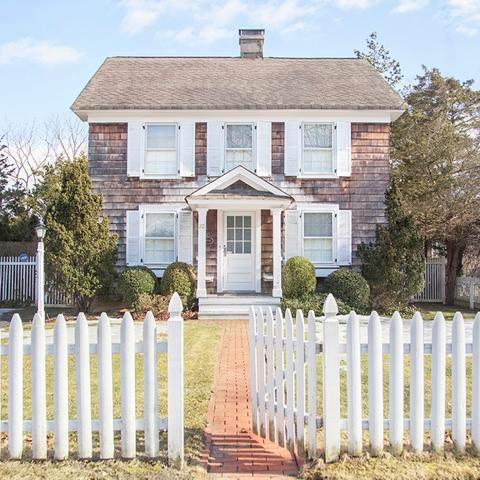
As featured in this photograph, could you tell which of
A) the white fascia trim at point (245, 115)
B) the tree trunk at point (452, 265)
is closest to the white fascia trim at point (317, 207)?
the white fascia trim at point (245, 115)

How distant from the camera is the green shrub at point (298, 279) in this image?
1454 cm

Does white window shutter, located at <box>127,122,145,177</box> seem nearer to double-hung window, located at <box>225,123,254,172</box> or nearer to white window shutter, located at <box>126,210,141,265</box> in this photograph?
white window shutter, located at <box>126,210,141,265</box>

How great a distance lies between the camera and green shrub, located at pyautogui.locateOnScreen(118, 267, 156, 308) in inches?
562

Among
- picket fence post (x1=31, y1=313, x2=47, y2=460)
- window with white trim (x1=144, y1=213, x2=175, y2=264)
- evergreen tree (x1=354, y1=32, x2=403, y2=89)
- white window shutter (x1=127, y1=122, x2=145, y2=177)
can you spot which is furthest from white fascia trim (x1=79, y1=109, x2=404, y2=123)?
picket fence post (x1=31, y1=313, x2=47, y2=460)

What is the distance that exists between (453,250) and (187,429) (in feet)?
56.4

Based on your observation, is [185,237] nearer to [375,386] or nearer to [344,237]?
[344,237]

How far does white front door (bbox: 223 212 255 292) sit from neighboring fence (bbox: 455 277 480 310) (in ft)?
24.5

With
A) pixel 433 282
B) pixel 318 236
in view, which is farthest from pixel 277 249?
pixel 433 282

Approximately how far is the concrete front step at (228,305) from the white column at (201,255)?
27 centimetres

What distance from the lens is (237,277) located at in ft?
51.8

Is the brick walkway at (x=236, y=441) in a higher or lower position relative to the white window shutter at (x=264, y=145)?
lower

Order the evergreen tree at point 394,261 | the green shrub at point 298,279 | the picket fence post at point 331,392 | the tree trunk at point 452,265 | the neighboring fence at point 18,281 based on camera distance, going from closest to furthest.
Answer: the picket fence post at point 331,392, the green shrub at point 298,279, the evergreen tree at point 394,261, the neighboring fence at point 18,281, the tree trunk at point 452,265

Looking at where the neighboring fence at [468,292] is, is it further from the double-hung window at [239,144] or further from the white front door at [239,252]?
the double-hung window at [239,144]

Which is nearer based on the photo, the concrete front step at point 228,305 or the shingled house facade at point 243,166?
the concrete front step at point 228,305
